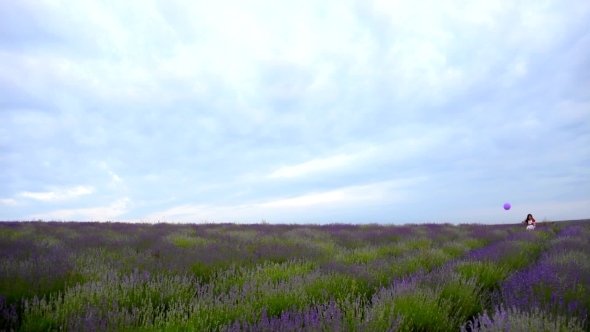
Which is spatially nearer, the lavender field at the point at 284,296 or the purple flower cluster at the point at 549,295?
the lavender field at the point at 284,296

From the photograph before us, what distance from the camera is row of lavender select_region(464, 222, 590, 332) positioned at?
8.15 ft

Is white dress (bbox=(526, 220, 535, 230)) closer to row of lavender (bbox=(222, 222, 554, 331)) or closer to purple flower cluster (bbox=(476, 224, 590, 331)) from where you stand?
purple flower cluster (bbox=(476, 224, 590, 331))

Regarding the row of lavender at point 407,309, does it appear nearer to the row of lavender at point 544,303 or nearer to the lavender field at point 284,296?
the lavender field at point 284,296

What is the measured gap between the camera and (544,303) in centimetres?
326

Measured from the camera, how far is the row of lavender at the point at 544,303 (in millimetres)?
2484

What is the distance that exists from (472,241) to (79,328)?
9.91 m

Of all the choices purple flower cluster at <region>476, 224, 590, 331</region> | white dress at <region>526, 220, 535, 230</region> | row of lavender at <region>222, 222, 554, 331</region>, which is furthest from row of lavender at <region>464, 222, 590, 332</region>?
white dress at <region>526, 220, 535, 230</region>

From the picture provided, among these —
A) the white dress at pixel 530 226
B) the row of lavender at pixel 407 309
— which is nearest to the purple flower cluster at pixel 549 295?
the row of lavender at pixel 407 309

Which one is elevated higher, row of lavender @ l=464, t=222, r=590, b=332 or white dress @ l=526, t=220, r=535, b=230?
white dress @ l=526, t=220, r=535, b=230

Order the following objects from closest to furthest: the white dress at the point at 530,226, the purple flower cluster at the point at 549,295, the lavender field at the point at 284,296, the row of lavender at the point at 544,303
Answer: the row of lavender at the point at 544,303 < the lavender field at the point at 284,296 < the purple flower cluster at the point at 549,295 < the white dress at the point at 530,226

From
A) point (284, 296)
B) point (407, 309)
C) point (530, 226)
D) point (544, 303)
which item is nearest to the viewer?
point (407, 309)

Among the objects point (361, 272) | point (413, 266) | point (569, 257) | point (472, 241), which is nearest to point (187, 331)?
point (361, 272)

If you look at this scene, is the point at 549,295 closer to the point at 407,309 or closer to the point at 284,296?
the point at 407,309

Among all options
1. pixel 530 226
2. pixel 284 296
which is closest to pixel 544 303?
pixel 284 296
